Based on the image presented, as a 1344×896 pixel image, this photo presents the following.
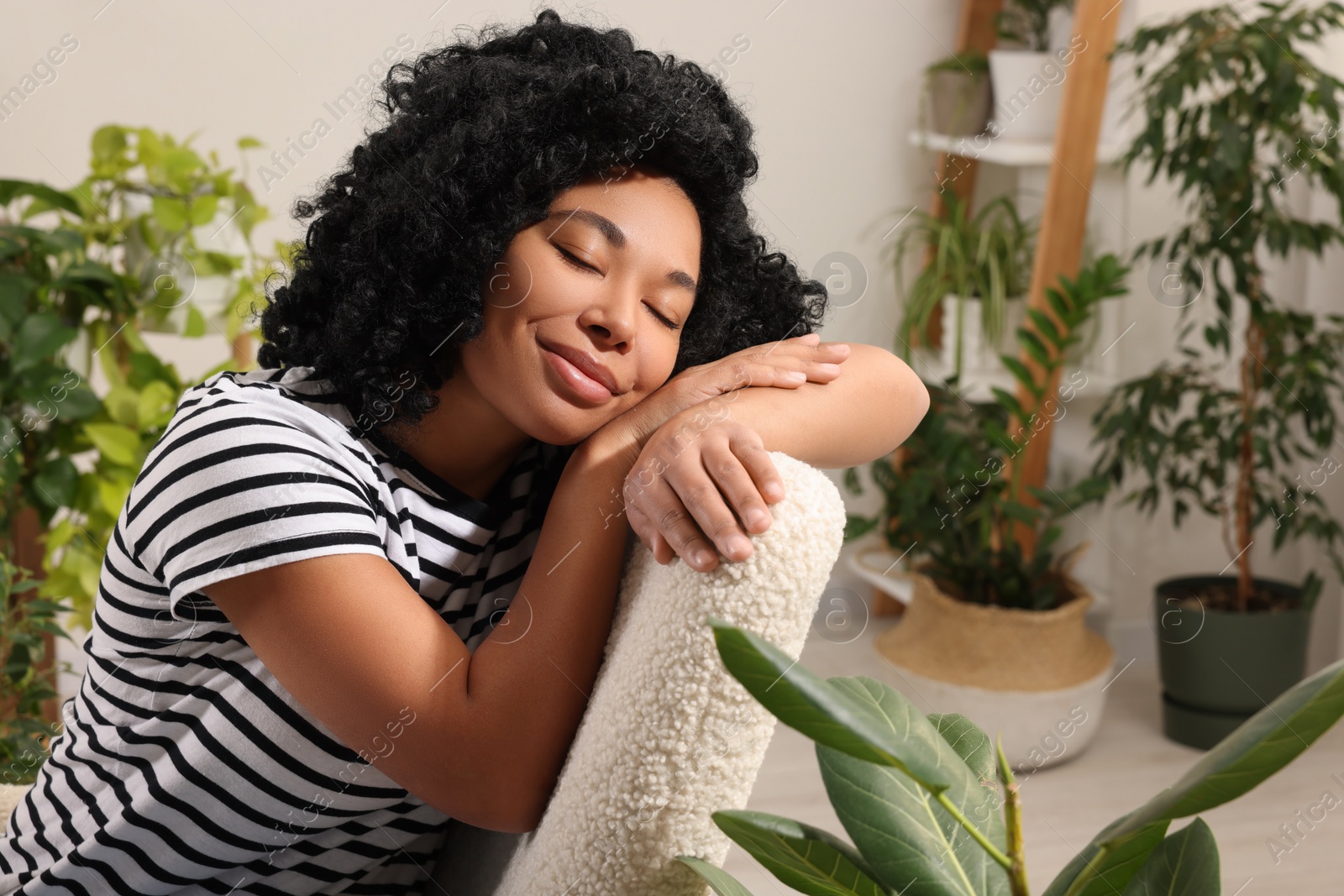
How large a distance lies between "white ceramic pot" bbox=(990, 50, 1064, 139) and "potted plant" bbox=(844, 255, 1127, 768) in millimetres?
450

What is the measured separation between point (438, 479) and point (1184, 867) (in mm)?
540

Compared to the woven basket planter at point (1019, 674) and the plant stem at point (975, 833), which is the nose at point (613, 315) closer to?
the plant stem at point (975, 833)

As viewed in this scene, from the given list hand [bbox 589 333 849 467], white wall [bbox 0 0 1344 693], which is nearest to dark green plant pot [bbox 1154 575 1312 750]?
white wall [bbox 0 0 1344 693]

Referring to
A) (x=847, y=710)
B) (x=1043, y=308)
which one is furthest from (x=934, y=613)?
(x=847, y=710)

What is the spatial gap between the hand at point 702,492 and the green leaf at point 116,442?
3.55 feet

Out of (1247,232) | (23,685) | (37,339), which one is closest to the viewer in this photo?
(23,685)

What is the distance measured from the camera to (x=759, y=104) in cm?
248

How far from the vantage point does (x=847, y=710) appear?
1.42 feet

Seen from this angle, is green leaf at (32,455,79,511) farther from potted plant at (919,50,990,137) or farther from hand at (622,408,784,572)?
potted plant at (919,50,990,137)

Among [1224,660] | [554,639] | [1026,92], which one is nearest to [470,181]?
[554,639]

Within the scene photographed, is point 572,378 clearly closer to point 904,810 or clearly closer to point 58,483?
point 904,810

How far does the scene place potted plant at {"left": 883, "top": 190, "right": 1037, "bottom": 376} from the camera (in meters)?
2.51

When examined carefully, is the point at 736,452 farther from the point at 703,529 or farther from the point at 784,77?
the point at 784,77

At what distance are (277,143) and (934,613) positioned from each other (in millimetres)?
1593
